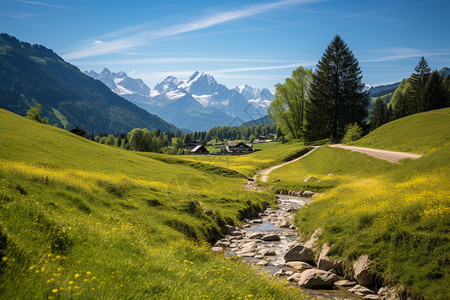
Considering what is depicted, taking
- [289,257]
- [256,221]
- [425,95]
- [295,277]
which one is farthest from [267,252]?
[425,95]

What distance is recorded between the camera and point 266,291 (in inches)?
337

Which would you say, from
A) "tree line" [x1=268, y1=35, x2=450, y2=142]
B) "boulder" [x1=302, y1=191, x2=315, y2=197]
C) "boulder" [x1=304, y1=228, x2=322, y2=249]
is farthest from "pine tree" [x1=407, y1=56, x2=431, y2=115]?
"boulder" [x1=304, y1=228, x2=322, y2=249]

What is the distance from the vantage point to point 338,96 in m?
78.8

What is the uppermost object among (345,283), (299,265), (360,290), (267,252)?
(360,290)

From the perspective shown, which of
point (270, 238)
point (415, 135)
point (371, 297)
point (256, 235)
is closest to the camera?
point (371, 297)

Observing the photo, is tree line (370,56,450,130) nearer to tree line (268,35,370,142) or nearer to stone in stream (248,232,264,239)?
tree line (268,35,370,142)

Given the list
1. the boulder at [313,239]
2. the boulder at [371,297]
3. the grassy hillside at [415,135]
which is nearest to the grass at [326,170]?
the grassy hillside at [415,135]

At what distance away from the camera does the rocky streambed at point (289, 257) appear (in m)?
12.0

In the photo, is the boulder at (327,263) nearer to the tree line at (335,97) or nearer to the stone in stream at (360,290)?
the stone in stream at (360,290)

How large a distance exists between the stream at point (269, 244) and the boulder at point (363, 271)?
93 cm

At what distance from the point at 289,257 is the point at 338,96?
7301 cm

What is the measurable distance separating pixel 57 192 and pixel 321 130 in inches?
3022

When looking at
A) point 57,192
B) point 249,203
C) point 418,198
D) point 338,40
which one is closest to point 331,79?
point 338,40

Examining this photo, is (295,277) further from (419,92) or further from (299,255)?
(419,92)
